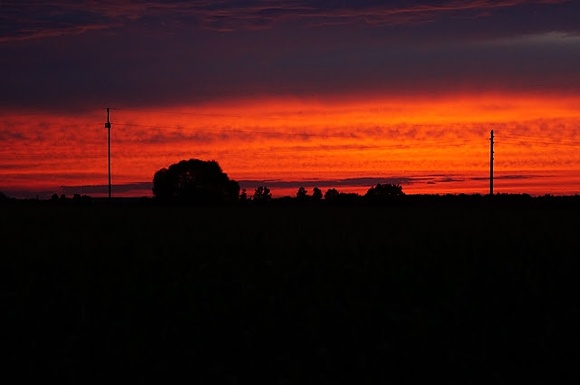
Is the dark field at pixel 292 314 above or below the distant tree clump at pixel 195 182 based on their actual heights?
below

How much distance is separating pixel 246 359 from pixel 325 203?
51.6 meters

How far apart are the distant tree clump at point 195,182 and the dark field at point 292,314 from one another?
206 ft

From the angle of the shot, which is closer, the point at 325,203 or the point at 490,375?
the point at 490,375

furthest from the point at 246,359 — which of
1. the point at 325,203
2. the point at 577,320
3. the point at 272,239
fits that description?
the point at 325,203

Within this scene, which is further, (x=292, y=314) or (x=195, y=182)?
(x=195, y=182)

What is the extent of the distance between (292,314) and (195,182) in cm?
7110

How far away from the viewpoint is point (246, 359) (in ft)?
31.3

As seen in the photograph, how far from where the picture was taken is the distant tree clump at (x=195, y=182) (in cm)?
8044

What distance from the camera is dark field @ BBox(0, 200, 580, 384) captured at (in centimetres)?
921

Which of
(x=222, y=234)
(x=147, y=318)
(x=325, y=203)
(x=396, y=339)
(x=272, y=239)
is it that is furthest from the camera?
(x=325, y=203)

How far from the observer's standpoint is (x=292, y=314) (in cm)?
1110

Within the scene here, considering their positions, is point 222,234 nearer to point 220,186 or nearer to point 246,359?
point 246,359

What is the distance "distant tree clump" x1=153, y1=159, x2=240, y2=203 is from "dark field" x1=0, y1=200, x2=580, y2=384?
62883 millimetres

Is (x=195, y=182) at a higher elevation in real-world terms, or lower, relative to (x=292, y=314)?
higher
